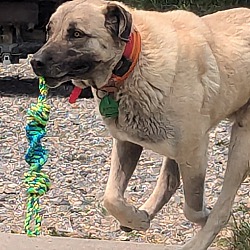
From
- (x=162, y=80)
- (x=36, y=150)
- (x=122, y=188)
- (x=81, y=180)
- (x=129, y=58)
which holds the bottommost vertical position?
(x=81, y=180)

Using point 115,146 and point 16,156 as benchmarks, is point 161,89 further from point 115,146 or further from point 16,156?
point 16,156

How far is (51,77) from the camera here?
383cm

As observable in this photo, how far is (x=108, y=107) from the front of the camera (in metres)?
4.08

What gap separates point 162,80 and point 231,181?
891 millimetres

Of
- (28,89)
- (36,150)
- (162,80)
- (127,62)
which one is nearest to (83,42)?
(127,62)

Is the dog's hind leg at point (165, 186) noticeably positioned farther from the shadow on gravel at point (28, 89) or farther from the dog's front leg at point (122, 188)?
the shadow on gravel at point (28, 89)

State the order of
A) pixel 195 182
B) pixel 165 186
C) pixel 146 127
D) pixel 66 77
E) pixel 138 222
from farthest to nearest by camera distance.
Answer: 1. pixel 165 186
2. pixel 138 222
3. pixel 195 182
4. pixel 146 127
5. pixel 66 77

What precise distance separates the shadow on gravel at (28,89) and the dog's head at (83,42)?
5.85 meters

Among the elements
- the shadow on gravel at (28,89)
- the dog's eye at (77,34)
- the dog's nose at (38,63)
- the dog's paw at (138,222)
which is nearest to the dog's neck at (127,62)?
the dog's eye at (77,34)

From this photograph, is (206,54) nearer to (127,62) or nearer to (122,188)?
(127,62)

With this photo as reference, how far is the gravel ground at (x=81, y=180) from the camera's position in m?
5.88

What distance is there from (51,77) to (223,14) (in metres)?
1.34

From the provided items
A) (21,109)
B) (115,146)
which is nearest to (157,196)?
(115,146)

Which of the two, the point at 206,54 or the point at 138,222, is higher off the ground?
the point at 206,54
